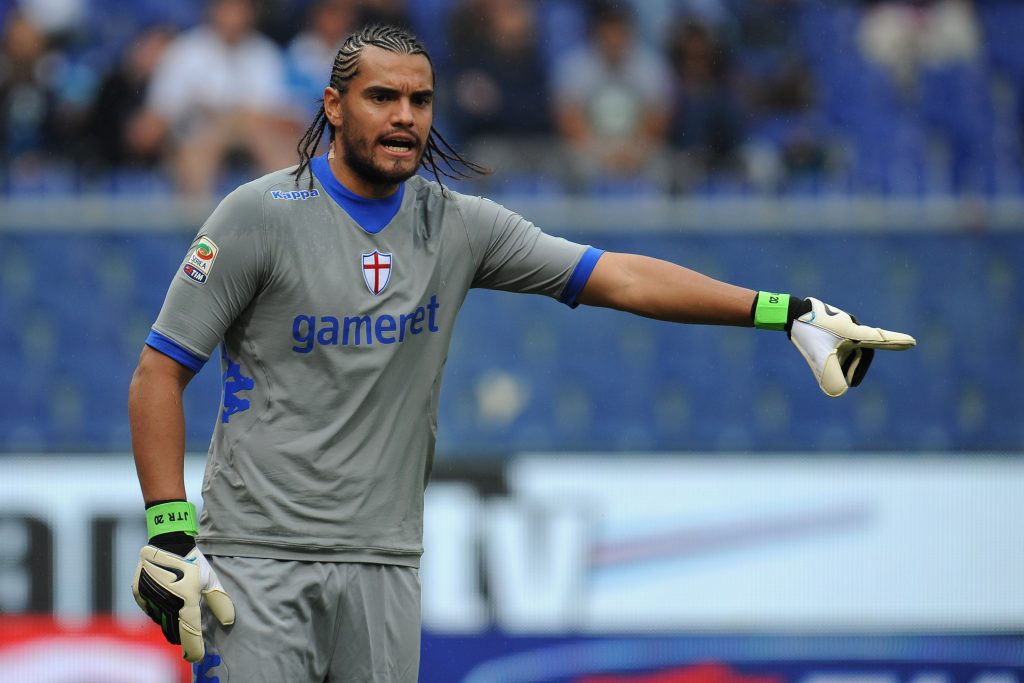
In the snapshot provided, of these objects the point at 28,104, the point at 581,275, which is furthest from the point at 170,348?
the point at 28,104

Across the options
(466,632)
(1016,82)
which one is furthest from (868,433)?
(1016,82)

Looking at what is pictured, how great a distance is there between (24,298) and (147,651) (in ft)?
7.21

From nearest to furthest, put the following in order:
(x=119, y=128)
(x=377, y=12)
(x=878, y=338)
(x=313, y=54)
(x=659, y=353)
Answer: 1. (x=878, y=338)
2. (x=659, y=353)
3. (x=119, y=128)
4. (x=313, y=54)
5. (x=377, y=12)

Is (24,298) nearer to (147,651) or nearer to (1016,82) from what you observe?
(147,651)

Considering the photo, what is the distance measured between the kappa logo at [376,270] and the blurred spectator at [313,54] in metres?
5.00

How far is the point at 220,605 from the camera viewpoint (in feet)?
10.2

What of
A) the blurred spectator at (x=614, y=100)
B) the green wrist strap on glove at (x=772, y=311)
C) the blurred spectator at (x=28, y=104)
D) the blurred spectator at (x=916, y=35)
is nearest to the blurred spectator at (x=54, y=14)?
the blurred spectator at (x=28, y=104)

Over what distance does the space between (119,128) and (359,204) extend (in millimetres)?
5158

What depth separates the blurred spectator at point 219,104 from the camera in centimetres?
797

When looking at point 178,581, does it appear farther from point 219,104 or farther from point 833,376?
point 219,104

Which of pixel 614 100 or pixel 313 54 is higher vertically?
pixel 313 54

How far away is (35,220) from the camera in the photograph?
7.31 meters

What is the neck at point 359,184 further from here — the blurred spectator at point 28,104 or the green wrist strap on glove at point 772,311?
the blurred spectator at point 28,104

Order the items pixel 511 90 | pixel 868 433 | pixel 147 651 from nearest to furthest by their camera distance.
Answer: pixel 147 651
pixel 868 433
pixel 511 90
